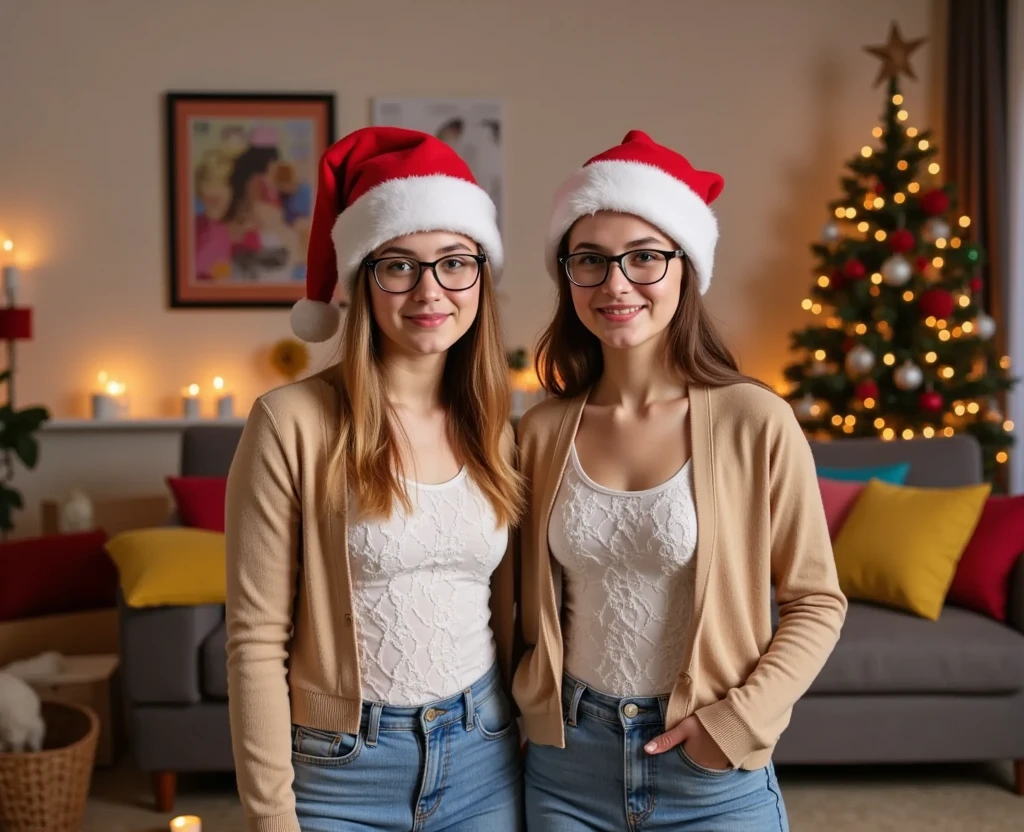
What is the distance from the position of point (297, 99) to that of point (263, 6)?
17.5 inches

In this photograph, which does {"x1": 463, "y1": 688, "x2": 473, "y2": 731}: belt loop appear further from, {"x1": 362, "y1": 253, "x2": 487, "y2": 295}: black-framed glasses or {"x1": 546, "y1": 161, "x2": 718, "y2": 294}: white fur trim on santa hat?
{"x1": 546, "y1": 161, "x2": 718, "y2": 294}: white fur trim on santa hat

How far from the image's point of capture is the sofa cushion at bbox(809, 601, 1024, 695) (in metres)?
2.95

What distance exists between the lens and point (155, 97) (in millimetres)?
4676

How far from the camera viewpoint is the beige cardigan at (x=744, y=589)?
5.00ft

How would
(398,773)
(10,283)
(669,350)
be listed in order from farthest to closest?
(10,283), (669,350), (398,773)

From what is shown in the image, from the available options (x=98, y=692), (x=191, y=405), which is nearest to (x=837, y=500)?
(x=98, y=692)

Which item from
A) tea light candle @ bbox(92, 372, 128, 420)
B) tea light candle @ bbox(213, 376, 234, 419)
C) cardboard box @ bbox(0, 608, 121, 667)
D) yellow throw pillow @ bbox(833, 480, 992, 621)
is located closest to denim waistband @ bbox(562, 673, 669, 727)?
yellow throw pillow @ bbox(833, 480, 992, 621)

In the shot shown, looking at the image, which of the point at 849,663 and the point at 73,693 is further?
the point at 73,693

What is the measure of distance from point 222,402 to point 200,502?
1.22 metres

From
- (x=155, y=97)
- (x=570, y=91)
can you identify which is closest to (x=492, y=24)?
(x=570, y=91)

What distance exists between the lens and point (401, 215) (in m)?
1.60

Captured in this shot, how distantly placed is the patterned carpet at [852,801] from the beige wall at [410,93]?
2032 mm

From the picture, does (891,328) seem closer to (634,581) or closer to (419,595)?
(634,581)

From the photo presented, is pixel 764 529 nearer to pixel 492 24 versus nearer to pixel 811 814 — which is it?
pixel 811 814
